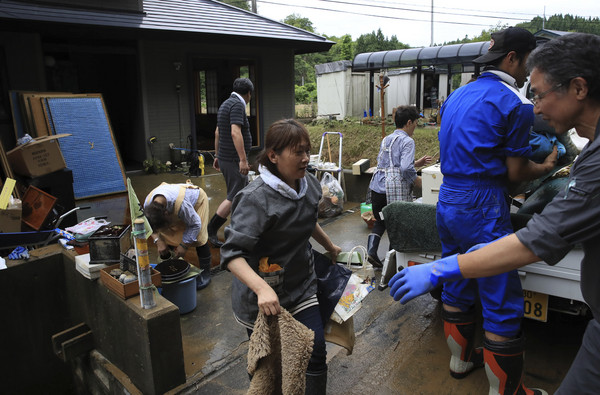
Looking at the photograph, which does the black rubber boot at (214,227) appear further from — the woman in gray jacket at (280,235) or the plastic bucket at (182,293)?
the woman in gray jacket at (280,235)

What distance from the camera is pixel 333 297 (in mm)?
2473

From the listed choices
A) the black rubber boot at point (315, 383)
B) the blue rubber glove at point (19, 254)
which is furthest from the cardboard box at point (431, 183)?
the blue rubber glove at point (19, 254)

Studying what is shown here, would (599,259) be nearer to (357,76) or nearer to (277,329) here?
(277,329)

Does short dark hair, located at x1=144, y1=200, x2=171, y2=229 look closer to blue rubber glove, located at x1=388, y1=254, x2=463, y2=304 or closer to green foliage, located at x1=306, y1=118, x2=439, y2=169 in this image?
blue rubber glove, located at x1=388, y1=254, x2=463, y2=304

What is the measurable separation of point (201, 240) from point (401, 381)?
2271mm

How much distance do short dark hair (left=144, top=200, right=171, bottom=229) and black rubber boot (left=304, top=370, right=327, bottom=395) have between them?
88.1 inches

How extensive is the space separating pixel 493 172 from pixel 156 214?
110 inches

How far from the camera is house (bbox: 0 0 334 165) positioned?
7.83 m

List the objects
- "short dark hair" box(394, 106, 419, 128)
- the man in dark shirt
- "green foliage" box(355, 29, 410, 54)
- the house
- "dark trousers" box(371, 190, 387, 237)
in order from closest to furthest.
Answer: "short dark hair" box(394, 106, 419, 128)
"dark trousers" box(371, 190, 387, 237)
the man in dark shirt
the house
"green foliage" box(355, 29, 410, 54)

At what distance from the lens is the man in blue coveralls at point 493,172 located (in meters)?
2.41

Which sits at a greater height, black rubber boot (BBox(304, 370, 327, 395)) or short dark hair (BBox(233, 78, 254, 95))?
short dark hair (BBox(233, 78, 254, 95))

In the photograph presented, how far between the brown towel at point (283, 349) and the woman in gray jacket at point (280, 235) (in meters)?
0.17

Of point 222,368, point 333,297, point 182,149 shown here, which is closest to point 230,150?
point 222,368

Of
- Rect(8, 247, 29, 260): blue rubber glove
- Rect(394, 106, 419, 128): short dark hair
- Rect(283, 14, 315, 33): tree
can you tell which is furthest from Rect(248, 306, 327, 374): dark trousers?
Rect(283, 14, 315, 33): tree
